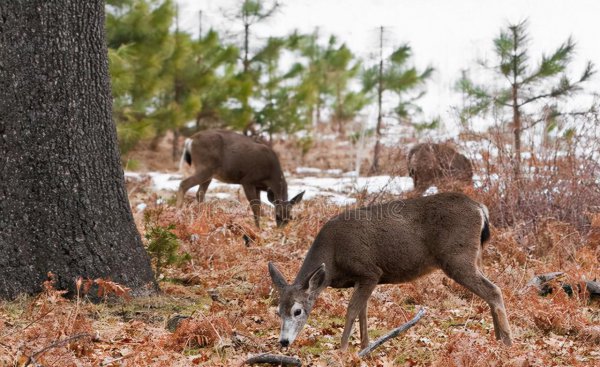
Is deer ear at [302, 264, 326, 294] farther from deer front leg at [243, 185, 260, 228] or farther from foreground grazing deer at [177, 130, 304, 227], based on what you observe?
foreground grazing deer at [177, 130, 304, 227]

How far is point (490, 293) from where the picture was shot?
6.00 meters

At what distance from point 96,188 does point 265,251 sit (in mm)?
2443

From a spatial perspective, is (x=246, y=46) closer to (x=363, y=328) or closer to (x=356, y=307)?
(x=363, y=328)

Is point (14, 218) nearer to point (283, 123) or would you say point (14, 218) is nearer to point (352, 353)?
point (352, 353)

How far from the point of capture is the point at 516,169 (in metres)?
10.2

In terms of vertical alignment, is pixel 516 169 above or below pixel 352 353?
above

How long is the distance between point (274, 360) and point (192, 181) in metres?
8.19

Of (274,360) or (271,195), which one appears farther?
(271,195)

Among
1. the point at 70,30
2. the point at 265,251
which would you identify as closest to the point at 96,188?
the point at 70,30

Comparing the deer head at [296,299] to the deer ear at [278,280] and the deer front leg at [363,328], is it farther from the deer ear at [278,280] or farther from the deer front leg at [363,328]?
the deer front leg at [363,328]

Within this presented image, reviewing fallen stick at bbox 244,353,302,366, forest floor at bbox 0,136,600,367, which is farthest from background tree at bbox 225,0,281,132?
fallen stick at bbox 244,353,302,366

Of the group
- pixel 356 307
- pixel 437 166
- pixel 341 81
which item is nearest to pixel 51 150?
pixel 356 307

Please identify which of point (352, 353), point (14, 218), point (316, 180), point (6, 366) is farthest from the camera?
point (316, 180)

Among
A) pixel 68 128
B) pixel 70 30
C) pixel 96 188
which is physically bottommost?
pixel 96 188
